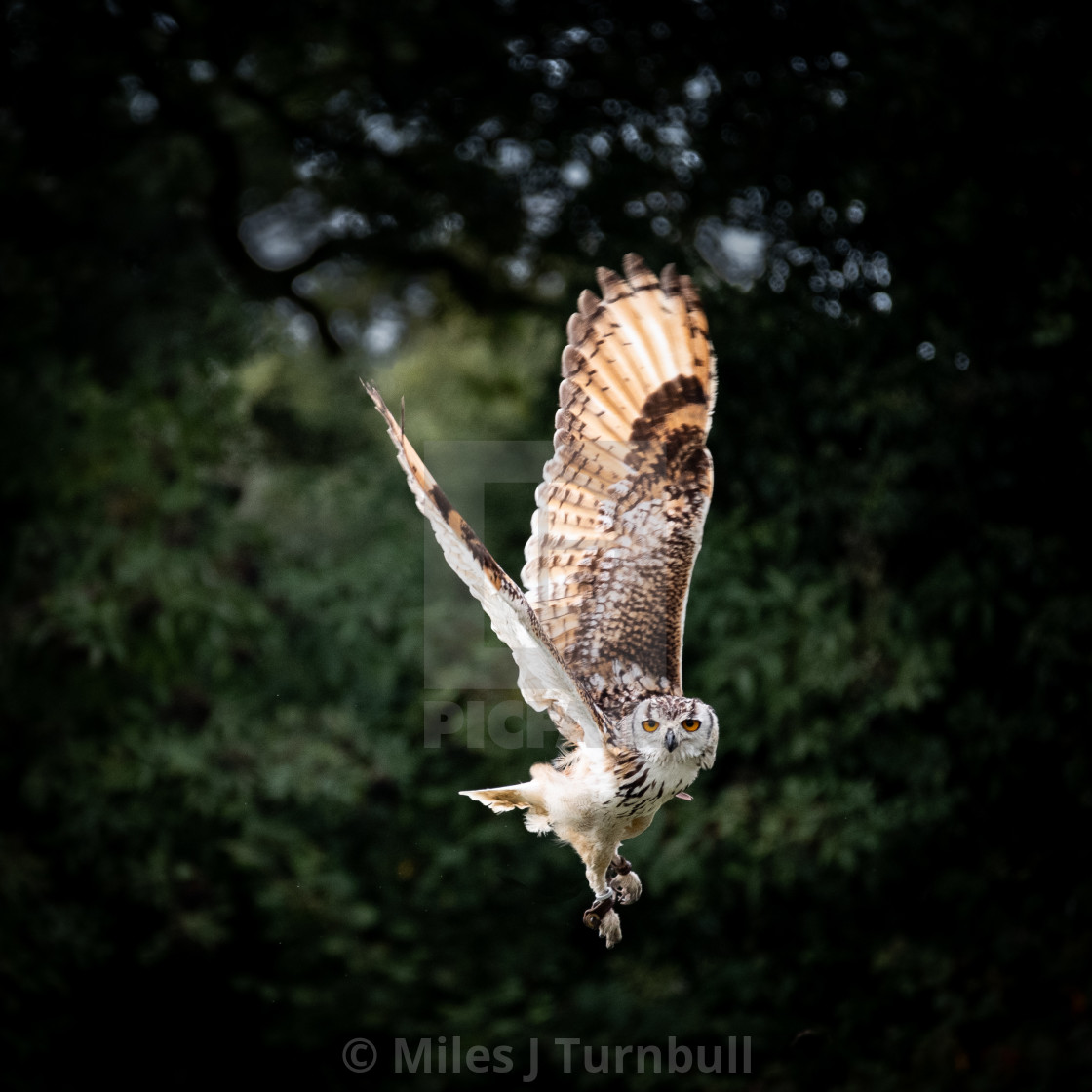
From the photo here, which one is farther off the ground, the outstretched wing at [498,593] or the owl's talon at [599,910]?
the outstretched wing at [498,593]

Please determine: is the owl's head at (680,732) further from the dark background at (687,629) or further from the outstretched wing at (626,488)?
the dark background at (687,629)

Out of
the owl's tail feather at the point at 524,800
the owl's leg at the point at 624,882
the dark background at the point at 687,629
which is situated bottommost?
the dark background at the point at 687,629

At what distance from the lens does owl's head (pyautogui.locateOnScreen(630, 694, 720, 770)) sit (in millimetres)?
1051

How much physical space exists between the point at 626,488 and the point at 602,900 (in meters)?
0.51

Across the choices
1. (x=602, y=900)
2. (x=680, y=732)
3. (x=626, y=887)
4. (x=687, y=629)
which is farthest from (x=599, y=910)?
(x=687, y=629)

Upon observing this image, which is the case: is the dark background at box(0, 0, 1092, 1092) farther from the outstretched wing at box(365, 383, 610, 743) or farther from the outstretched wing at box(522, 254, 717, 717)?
the outstretched wing at box(365, 383, 610, 743)

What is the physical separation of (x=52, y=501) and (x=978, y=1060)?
302cm

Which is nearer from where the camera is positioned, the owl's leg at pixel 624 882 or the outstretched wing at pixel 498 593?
the outstretched wing at pixel 498 593

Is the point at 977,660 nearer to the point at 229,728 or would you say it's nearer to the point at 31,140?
the point at 229,728

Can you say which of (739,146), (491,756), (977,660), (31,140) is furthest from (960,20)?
(31,140)

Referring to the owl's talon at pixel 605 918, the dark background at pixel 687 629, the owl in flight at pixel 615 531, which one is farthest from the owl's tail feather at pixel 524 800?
the dark background at pixel 687 629

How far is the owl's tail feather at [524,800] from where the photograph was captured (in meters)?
1.22

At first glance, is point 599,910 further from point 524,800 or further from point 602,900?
point 524,800

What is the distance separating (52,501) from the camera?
323cm
